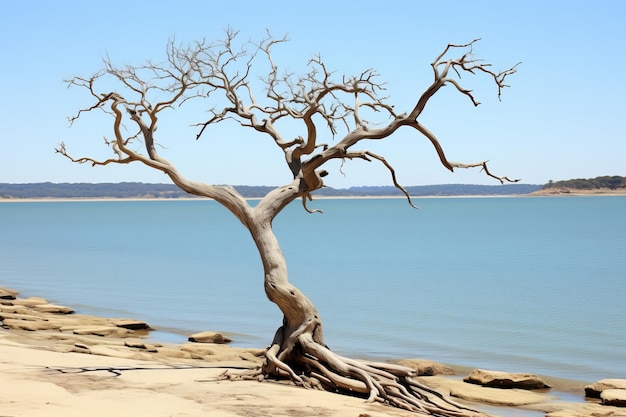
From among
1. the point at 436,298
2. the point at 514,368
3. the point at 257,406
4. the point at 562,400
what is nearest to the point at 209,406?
the point at 257,406

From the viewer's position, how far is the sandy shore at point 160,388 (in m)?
10.1

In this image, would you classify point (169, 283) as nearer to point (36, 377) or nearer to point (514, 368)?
point (514, 368)

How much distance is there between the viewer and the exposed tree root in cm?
1160

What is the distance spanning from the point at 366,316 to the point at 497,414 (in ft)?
42.8

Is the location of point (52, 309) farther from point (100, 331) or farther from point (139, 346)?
point (139, 346)

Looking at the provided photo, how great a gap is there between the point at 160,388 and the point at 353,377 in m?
2.61

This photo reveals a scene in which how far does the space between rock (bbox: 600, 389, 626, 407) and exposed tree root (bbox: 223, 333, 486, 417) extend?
9.03 ft

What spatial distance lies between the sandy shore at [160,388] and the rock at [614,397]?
0.65ft

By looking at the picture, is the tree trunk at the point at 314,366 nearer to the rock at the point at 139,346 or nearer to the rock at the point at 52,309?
the rock at the point at 139,346

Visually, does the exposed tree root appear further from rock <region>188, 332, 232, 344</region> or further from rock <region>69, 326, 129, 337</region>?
rock <region>69, 326, 129, 337</region>

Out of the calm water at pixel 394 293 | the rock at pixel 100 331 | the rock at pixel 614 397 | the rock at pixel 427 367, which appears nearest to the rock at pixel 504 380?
the rock at pixel 427 367

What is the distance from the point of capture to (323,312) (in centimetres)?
2669

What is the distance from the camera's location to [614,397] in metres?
13.6

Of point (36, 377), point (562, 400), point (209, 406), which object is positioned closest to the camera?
point (209, 406)
